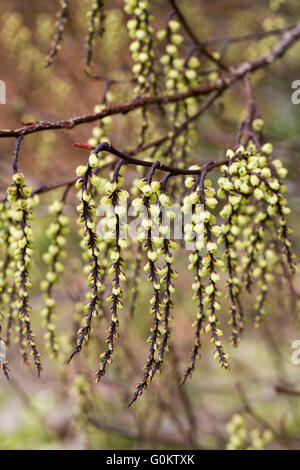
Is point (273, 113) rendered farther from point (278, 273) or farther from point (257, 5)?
point (278, 273)

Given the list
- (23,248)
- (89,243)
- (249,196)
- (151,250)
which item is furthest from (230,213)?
(23,248)

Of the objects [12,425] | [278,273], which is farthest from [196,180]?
[12,425]

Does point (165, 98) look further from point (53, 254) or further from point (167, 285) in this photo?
point (167, 285)

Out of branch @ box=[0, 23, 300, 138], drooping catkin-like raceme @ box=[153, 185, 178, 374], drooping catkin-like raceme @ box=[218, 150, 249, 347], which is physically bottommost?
drooping catkin-like raceme @ box=[153, 185, 178, 374]

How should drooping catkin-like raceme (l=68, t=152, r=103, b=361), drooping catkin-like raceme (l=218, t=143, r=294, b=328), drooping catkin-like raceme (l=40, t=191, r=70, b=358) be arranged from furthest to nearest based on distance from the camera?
drooping catkin-like raceme (l=40, t=191, r=70, b=358) < drooping catkin-like raceme (l=218, t=143, r=294, b=328) < drooping catkin-like raceme (l=68, t=152, r=103, b=361)

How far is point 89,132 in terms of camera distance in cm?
405

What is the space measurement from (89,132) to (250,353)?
248 cm

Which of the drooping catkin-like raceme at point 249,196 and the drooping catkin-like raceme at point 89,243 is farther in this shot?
the drooping catkin-like raceme at point 249,196

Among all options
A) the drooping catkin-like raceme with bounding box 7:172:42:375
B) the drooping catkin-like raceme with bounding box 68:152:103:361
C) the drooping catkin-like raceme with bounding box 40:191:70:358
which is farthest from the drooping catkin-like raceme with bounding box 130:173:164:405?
the drooping catkin-like raceme with bounding box 40:191:70:358

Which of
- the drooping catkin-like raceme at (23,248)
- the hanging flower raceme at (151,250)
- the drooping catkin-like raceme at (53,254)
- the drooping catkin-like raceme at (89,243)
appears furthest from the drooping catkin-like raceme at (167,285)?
the drooping catkin-like raceme at (53,254)

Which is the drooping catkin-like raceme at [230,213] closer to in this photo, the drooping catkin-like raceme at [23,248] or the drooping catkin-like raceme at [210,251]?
the drooping catkin-like raceme at [210,251]

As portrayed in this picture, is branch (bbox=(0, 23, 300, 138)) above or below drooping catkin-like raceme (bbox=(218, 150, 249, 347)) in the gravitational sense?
above

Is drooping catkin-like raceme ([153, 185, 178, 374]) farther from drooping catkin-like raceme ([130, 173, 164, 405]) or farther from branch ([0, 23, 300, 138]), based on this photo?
branch ([0, 23, 300, 138])

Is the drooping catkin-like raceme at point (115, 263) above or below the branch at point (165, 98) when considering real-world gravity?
below
